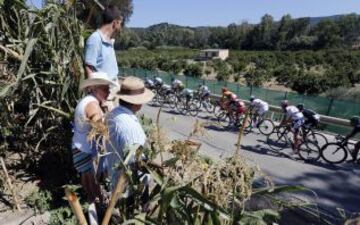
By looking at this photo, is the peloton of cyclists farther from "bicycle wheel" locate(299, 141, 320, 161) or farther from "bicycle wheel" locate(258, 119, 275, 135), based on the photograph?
"bicycle wheel" locate(299, 141, 320, 161)

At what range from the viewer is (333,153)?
906cm

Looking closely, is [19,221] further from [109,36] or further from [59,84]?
[109,36]

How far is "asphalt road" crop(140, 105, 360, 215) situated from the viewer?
267 inches

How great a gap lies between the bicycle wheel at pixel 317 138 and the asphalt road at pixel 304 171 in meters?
0.61

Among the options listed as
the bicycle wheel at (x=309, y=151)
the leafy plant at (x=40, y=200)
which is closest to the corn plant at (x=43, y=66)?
the leafy plant at (x=40, y=200)

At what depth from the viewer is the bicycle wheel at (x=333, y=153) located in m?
8.96

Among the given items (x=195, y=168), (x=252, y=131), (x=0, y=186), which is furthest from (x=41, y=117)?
(x=252, y=131)

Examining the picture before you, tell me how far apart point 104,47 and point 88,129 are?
130 cm

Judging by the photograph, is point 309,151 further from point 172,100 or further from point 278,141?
point 172,100

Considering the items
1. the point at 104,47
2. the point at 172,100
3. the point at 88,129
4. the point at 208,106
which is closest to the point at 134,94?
the point at 88,129

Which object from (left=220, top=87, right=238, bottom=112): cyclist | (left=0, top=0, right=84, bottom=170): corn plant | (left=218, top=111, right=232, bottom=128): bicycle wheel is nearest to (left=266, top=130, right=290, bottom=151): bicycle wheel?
(left=220, top=87, right=238, bottom=112): cyclist

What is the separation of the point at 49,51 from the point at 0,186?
1631 millimetres

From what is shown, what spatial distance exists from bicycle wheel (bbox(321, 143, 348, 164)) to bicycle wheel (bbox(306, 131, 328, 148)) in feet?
0.95

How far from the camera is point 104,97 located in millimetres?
3791
